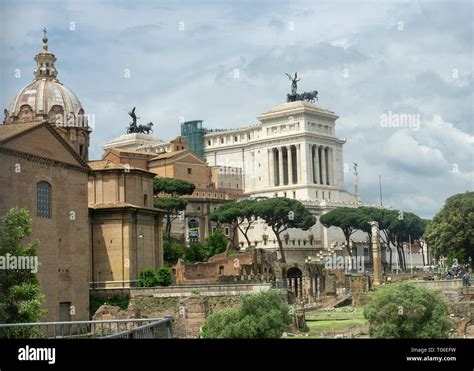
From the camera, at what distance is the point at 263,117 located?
277ft

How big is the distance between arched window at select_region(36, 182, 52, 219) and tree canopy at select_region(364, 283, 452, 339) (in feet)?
41.9

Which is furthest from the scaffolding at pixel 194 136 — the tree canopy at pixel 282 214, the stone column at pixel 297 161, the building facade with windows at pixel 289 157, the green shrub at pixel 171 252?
the green shrub at pixel 171 252

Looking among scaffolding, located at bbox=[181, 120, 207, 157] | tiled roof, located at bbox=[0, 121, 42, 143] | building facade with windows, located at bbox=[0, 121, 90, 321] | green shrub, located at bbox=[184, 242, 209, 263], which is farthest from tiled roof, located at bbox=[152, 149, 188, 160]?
tiled roof, located at bbox=[0, 121, 42, 143]

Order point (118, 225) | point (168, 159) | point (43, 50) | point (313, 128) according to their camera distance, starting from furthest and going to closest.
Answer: point (313, 128)
point (168, 159)
point (43, 50)
point (118, 225)

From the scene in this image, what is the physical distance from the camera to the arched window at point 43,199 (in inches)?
1355

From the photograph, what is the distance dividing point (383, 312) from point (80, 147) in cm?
2782

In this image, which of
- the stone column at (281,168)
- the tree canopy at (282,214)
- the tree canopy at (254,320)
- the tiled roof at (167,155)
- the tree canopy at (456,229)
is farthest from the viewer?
the stone column at (281,168)

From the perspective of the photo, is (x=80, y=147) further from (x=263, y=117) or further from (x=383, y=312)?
(x=263, y=117)

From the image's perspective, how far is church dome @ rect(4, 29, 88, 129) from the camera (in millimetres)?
52250

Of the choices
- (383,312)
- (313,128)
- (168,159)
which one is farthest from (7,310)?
(313,128)

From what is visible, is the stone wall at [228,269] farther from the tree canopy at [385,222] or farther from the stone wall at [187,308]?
the tree canopy at [385,222]

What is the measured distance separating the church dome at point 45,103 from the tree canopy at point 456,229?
64.1ft

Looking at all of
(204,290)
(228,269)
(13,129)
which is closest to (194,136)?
(228,269)

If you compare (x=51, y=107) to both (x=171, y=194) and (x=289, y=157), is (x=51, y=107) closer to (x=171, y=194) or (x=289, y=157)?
(x=171, y=194)
